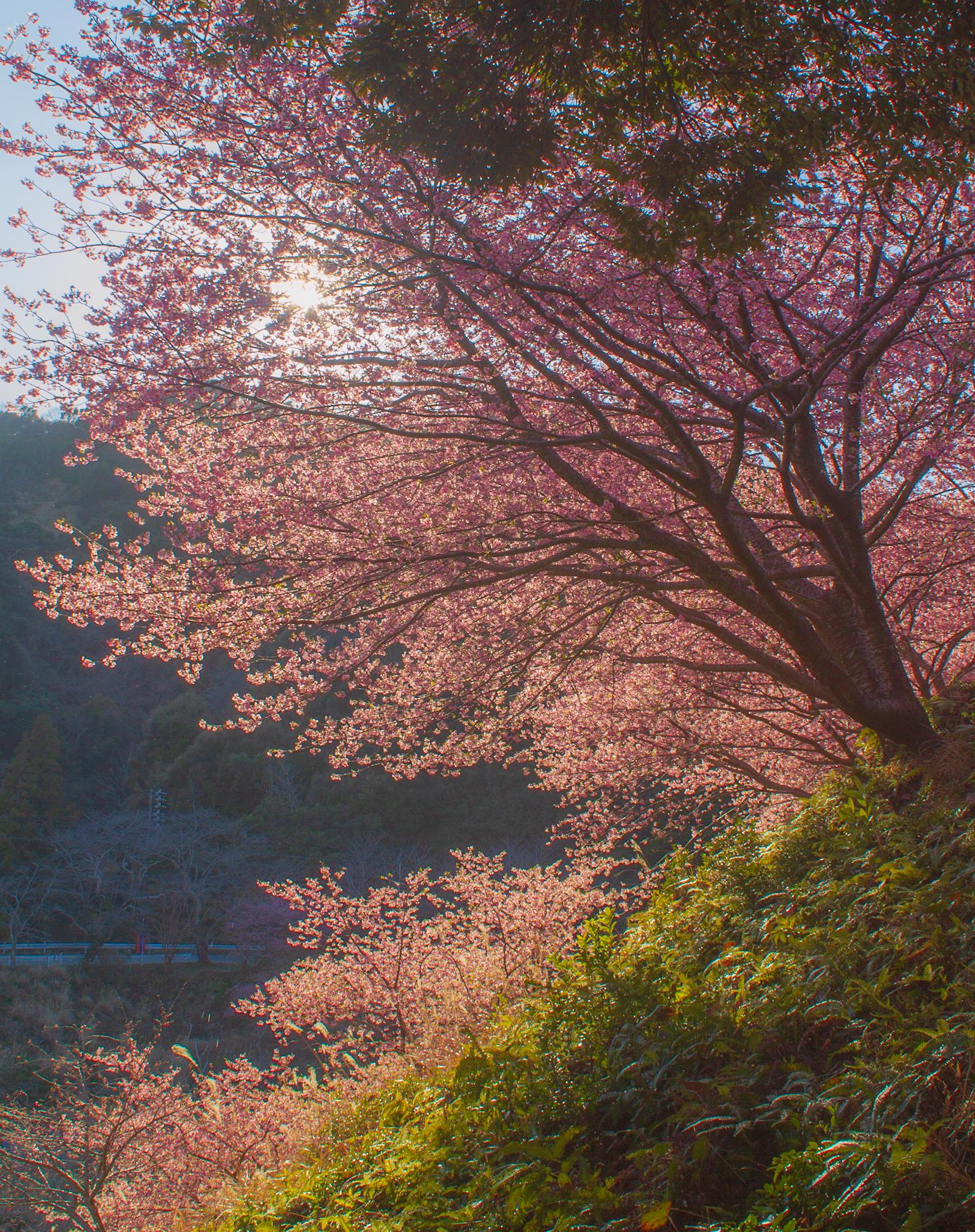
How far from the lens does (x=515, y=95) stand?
3.87 m

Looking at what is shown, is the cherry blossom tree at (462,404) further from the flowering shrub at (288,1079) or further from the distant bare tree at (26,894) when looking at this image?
the distant bare tree at (26,894)

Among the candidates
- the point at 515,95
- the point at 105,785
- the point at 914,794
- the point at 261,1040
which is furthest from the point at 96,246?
the point at 105,785

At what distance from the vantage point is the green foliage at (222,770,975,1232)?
86.7 inches

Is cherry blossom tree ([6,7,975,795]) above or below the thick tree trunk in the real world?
above

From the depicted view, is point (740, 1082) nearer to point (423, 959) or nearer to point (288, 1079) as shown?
point (423, 959)

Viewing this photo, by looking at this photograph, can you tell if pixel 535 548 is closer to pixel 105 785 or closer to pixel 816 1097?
pixel 816 1097

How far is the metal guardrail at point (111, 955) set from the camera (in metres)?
21.0

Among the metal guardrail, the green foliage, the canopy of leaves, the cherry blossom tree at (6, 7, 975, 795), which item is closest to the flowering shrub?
the green foliage

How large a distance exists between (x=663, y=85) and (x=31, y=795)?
2793 cm

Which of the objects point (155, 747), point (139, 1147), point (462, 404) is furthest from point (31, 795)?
point (462, 404)

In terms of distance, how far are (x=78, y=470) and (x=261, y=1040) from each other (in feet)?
101

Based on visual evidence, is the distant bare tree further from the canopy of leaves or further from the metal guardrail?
the canopy of leaves

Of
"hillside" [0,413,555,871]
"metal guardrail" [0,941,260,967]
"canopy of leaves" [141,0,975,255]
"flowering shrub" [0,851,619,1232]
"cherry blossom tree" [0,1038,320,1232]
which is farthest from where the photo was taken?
"hillside" [0,413,555,871]

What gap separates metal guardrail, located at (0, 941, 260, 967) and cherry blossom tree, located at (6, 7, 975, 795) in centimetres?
1976
